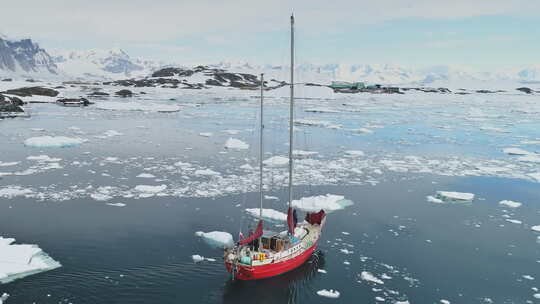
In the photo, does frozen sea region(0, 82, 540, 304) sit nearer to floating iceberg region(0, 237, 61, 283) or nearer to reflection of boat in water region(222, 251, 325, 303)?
reflection of boat in water region(222, 251, 325, 303)

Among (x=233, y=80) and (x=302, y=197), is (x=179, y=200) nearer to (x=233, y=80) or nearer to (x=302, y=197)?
(x=302, y=197)

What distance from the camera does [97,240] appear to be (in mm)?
17062

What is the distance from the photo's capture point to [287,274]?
15.5 meters

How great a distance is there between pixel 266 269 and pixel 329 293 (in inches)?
86.7

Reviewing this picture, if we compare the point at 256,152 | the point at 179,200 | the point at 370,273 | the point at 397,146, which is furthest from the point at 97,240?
the point at 397,146

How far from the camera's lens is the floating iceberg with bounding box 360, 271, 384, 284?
14680 millimetres

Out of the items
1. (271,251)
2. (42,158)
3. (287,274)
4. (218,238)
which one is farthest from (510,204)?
(42,158)

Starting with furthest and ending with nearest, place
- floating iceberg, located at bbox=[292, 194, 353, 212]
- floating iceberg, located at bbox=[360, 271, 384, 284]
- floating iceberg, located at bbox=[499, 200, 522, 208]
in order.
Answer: floating iceberg, located at bbox=[499, 200, 522, 208] < floating iceberg, located at bbox=[292, 194, 353, 212] < floating iceberg, located at bbox=[360, 271, 384, 284]

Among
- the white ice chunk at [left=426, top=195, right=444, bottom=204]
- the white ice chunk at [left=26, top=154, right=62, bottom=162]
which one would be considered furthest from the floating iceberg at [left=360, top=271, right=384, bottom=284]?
the white ice chunk at [left=26, top=154, right=62, bottom=162]

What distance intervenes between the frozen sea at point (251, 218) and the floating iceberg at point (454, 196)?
19.3 inches

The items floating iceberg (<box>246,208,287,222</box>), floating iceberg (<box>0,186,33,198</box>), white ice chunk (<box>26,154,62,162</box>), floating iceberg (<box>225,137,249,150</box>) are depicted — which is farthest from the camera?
floating iceberg (<box>225,137,249,150</box>)

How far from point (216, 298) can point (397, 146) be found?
29756 mm

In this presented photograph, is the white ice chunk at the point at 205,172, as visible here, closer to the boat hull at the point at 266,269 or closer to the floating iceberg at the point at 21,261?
the floating iceberg at the point at 21,261

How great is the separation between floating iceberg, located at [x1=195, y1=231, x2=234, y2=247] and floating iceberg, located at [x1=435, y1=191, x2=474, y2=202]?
12343 millimetres
